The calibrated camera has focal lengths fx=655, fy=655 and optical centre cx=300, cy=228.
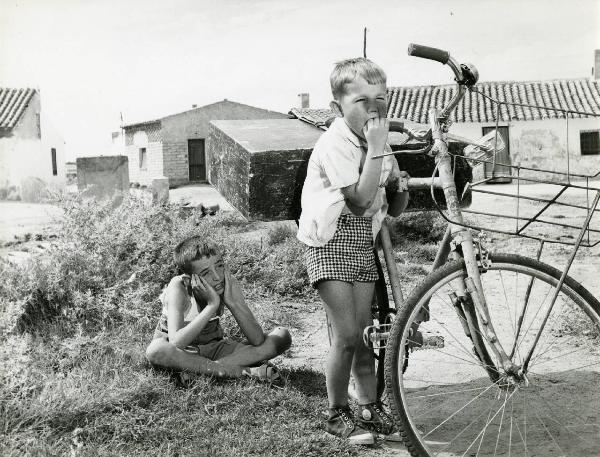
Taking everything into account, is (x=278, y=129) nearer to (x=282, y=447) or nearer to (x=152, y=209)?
(x=282, y=447)

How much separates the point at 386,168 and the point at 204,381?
144 centimetres

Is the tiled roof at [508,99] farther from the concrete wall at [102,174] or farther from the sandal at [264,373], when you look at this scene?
the sandal at [264,373]

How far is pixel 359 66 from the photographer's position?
268cm

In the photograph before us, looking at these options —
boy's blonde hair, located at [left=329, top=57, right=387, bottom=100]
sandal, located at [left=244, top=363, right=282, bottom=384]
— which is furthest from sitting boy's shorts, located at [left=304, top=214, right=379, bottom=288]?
sandal, located at [left=244, top=363, right=282, bottom=384]

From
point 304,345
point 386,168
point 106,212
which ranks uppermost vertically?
point 386,168

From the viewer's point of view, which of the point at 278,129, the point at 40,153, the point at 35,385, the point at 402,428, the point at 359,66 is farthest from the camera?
the point at 40,153

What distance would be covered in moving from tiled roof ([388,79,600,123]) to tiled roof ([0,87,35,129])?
17.2 meters

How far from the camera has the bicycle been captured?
2354 mm

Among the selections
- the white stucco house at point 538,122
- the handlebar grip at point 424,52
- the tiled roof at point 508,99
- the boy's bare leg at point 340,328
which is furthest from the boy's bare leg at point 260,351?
the white stucco house at point 538,122

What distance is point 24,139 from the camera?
101 ft

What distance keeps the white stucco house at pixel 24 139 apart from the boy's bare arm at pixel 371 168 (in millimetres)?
27777

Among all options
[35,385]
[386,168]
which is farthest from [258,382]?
[386,168]

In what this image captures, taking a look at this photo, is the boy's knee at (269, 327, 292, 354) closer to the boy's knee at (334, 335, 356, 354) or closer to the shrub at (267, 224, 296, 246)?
the boy's knee at (334, 335, 356, 354)

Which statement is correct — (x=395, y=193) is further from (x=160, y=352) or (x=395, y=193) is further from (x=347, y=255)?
(x=160, y=352)
